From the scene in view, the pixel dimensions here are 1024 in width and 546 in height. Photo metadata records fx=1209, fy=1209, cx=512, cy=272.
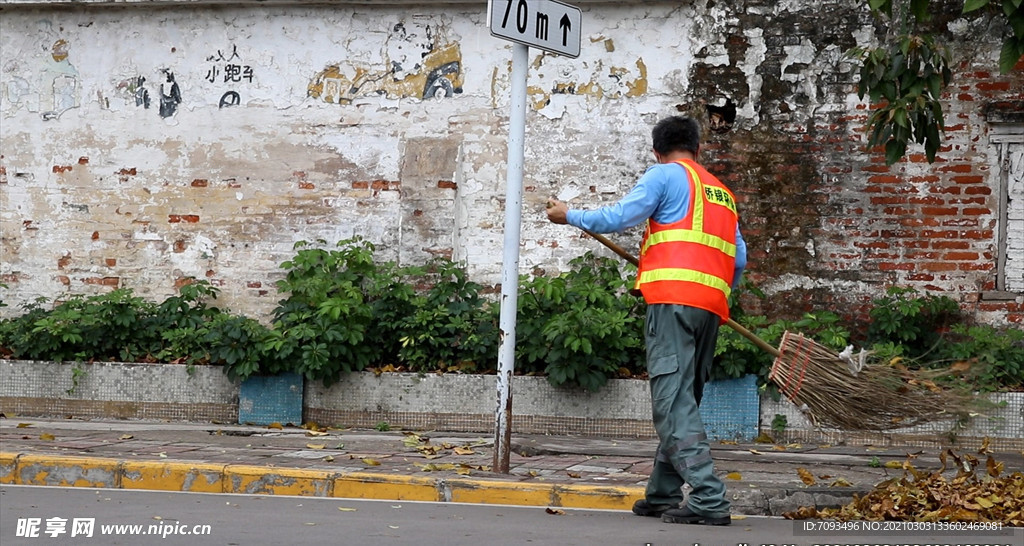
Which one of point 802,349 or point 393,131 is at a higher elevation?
point 393,131

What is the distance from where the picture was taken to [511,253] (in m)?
7.20

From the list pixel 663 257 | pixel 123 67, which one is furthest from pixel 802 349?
pixel 123 67

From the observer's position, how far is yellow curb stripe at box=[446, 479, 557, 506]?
673cm

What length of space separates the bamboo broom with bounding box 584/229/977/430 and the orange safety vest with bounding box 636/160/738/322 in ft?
1.60

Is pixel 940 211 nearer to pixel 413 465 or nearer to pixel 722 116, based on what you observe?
pixel 722 116

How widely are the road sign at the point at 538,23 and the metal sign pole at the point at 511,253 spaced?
0.37 ft

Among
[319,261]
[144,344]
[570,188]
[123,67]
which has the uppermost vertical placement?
[123,67]

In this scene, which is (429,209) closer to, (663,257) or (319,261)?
(319,261)

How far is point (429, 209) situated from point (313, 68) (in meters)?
1.68

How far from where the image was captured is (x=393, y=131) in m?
10.7

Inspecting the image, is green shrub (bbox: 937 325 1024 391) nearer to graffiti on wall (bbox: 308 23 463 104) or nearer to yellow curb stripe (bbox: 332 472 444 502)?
yellow curb stripe (bbox: 332 472 444 502)

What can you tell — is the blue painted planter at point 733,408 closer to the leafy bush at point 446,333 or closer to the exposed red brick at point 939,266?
the leafy bush at point 446,333

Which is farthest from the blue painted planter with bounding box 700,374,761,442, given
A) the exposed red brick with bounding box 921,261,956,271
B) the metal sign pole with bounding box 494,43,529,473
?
the metal sign pole with bounding box 494,43,529,473

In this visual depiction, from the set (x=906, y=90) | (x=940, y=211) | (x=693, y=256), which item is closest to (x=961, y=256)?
(x=940, y=211)
